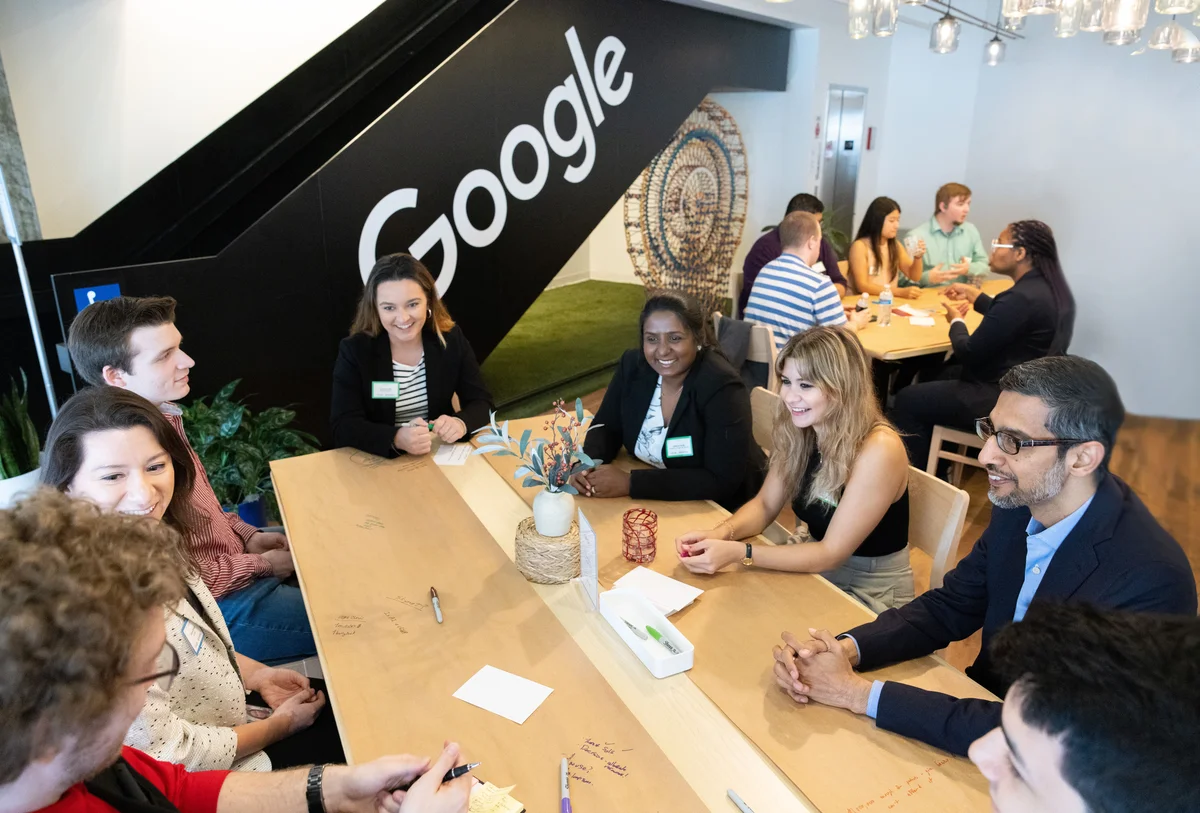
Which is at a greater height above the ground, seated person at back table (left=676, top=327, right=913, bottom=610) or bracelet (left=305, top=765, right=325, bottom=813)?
seated person at back table (left=676, top=327, right=913, bottom=610)

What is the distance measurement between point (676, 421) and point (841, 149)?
550 centimetres

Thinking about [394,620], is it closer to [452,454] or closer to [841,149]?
[452,454]

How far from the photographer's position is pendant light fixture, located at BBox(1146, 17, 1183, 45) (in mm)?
4133

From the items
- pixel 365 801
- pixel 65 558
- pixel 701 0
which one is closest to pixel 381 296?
pixel 365 801

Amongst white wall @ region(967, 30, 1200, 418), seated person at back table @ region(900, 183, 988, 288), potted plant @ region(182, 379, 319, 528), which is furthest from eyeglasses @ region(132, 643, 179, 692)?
white wall @ region(967, 30, 1200, 418)

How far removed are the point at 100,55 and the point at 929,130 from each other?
6441 millimetres

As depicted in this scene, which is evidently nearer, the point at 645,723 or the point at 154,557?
the point at 154,557

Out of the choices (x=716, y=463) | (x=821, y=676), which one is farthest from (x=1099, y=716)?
(x=716, y=463)

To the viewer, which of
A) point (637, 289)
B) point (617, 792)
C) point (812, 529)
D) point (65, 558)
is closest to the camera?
point (65, 558)

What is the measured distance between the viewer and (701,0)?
5117 millimetres

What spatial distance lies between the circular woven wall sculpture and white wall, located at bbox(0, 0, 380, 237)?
297cm

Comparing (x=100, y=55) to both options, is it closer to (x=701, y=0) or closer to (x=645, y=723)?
(x=701, y=0)

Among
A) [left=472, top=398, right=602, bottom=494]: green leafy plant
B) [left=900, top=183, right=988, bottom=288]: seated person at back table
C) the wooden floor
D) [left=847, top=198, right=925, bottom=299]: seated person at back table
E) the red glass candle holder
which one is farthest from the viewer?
[left=900, top=183, right=988, bottom=288]: seated person at back table

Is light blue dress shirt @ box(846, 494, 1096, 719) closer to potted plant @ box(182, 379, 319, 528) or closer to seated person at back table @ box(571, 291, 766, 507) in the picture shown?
seated person at back table @ box(571, 291, 766, 507)
